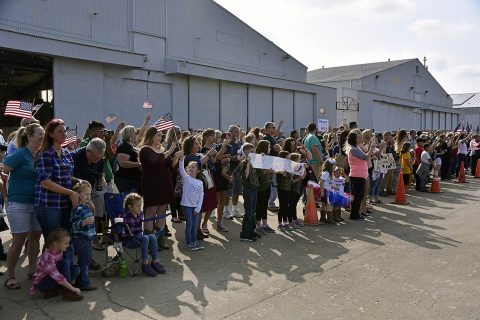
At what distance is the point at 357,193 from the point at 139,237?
5.57 metres

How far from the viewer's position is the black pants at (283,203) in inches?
339

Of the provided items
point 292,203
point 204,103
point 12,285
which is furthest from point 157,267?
point 204,103

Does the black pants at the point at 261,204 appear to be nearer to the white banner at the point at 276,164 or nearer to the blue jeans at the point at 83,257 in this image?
the white banner at the point at 276,164

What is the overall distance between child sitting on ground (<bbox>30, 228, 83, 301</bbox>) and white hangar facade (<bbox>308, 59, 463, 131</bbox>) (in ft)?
110

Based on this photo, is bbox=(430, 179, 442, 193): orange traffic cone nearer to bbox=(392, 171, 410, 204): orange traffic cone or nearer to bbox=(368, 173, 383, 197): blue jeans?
bbox=(392, 171, 410, 204): orange traffic cone

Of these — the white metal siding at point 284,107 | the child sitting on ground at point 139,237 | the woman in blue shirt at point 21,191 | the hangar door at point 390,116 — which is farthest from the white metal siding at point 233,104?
the woman in blue shirt at point 21,191

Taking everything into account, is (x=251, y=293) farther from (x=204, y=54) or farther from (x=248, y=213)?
(x=204, y=54)

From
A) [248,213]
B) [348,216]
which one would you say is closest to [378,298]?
[248,213]

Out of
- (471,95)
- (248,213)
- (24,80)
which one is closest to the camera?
(248,213)

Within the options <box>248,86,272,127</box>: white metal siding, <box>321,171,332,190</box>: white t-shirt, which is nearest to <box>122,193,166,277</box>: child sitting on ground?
<box>321,171,332,190</box>: white t-shirt

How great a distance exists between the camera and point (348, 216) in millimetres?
10211

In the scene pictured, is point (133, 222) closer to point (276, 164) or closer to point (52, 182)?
point (52, 182)

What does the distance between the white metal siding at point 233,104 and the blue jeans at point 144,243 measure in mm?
19855

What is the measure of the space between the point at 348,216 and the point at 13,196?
7.28 meters
